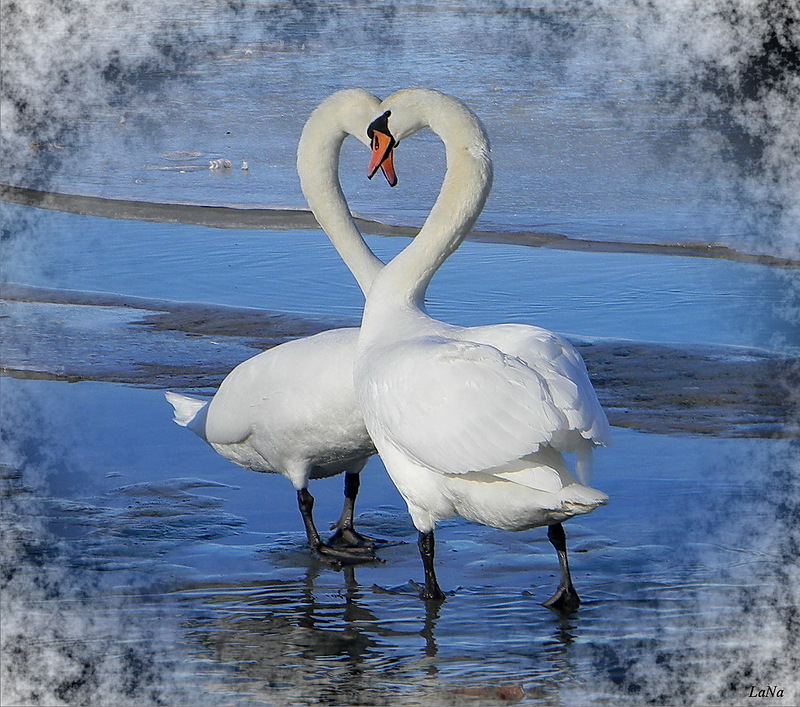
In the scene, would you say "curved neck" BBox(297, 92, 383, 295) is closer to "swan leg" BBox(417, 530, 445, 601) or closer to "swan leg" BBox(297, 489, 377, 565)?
"swan leg" BBox(297, 489, 377, 565)

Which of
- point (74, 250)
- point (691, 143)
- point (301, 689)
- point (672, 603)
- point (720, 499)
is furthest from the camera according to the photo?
point (691, 143)

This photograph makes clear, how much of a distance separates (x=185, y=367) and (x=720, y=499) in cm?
332

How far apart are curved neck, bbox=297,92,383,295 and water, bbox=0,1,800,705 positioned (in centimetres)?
101

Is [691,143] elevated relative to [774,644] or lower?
elevated

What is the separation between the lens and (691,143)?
37.3 ft

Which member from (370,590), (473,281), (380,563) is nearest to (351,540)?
(380,563)

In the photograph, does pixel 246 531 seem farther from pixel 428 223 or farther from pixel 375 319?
pixel 428 223

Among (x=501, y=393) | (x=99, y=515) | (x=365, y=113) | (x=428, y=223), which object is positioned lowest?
(x=99, y=515)

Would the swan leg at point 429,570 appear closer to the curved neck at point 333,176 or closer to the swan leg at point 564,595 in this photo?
the swan leg at point 564,595

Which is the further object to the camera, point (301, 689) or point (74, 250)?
point (74, 250)

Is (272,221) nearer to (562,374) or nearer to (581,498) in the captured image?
(562,374)

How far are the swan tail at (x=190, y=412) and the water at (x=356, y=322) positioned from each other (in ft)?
0.76

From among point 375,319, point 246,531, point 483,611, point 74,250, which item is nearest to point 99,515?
point 246,531

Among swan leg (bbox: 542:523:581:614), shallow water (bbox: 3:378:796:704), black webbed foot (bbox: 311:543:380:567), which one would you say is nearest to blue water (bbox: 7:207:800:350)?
shallow water (bbox: 3:378:796:704)
